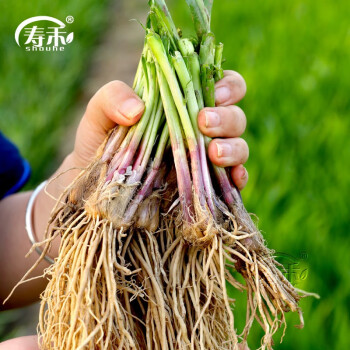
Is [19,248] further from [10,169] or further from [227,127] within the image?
[227,127]

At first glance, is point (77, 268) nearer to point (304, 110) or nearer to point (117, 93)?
point (117, 93)

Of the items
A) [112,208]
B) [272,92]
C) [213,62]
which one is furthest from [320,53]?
[112,208]

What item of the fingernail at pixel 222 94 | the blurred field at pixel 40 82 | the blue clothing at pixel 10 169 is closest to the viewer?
the fingernail at pixel 222 94

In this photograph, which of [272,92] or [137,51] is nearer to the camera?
[272,92]

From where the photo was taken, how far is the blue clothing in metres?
1.62

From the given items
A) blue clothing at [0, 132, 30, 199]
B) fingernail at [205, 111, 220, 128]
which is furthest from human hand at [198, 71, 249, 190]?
blue clothing at [0, 132, 30, 199]

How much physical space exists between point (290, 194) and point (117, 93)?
47.2 inches

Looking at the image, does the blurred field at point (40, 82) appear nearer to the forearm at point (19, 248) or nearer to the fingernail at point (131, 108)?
the forearm at point (19, 248)

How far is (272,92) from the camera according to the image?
278cm

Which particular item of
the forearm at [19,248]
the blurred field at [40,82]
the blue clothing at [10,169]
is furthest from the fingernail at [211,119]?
the blurred field at [40,82]
